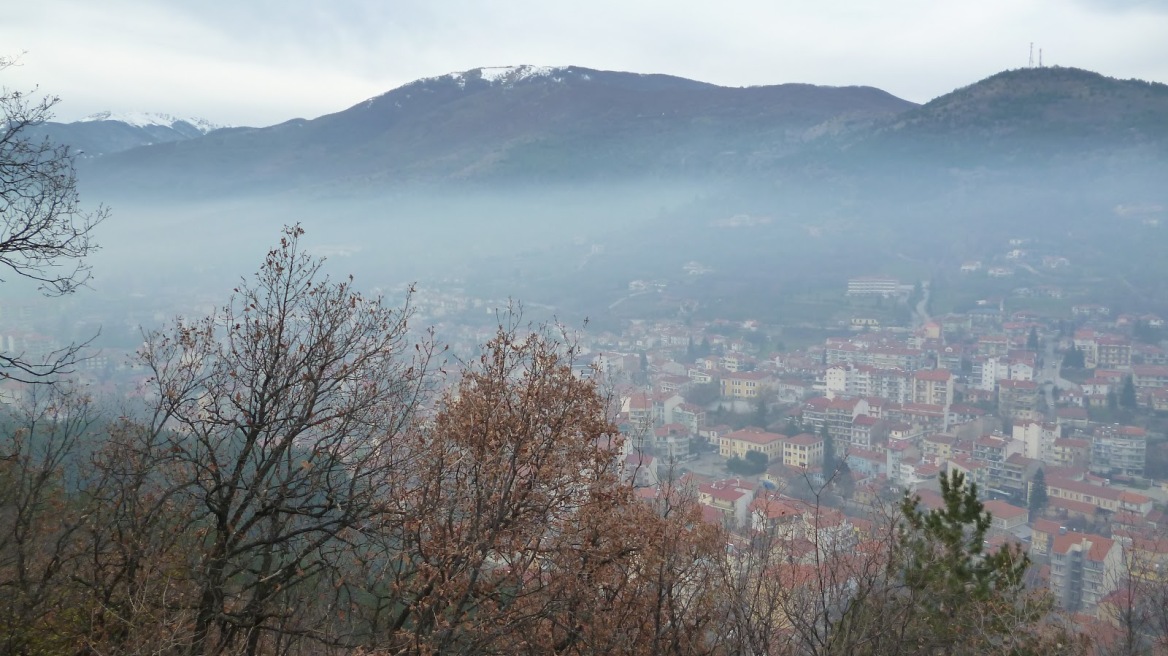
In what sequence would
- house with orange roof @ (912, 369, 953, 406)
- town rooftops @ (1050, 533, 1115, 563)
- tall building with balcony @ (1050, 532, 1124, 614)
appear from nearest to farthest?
tall building with balcony @ (1050, 532, 1124, 614), town rooftops @ (1050, 533, 1115, 563), house with orange roof @ (912, 369, 953, 406)

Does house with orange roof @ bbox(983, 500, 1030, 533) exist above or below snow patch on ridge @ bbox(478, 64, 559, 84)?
below

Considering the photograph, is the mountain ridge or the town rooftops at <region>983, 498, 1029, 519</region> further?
the mountain ridge

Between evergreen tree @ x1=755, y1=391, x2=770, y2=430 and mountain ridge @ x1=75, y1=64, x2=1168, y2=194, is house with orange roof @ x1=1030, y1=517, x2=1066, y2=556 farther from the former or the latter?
mountain ridge @ x1=75, y1=64, x2=1168, y2=194

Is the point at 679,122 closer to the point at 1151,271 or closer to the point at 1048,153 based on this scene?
the point at 1048,153

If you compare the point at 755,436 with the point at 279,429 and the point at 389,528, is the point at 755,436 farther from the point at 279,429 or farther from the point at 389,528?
the point at 279,429

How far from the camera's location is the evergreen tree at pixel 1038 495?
19.4m

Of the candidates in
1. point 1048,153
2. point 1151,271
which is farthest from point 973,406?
point 1048,153

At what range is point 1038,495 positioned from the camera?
20016mm

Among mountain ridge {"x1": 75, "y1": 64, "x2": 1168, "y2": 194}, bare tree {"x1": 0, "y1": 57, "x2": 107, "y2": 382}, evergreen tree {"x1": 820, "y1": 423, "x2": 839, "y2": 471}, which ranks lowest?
evergreen tree {"x1": 820, "y1": 423, "x2": 839, "y2": 471}

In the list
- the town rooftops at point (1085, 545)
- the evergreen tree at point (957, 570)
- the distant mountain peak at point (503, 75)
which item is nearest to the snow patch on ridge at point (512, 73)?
the distant mountain peak at point (503, 75)

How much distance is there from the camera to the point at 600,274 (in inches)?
2261

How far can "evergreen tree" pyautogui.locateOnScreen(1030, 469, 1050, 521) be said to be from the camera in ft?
63.5

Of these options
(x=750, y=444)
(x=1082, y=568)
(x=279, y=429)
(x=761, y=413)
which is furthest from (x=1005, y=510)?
(x=279, y=429)

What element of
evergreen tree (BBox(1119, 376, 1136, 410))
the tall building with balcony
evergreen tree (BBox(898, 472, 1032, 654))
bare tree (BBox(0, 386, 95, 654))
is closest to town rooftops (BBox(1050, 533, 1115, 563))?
the tall building with balcony
